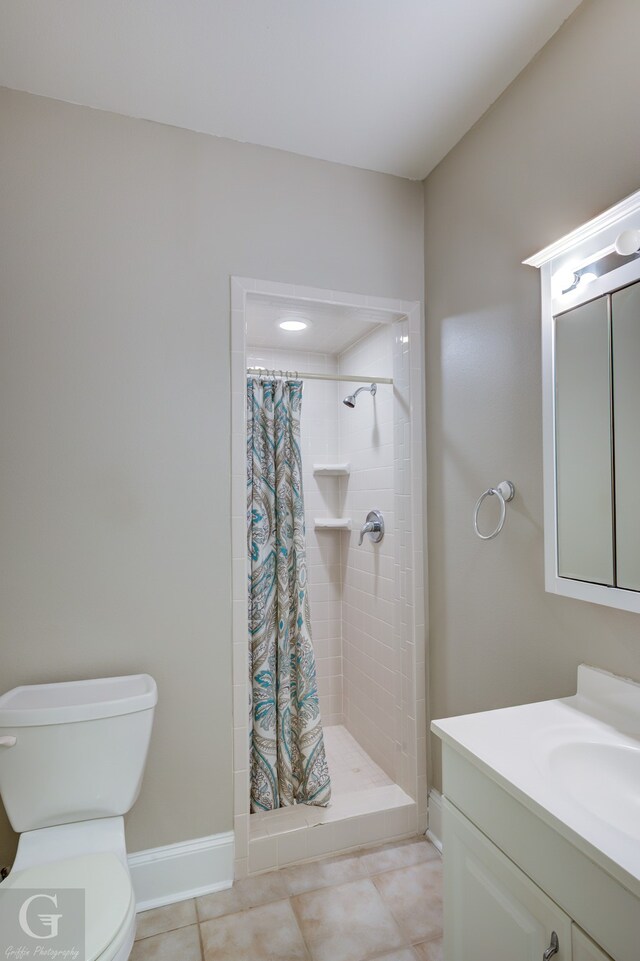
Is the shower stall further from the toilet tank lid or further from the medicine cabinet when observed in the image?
the medicine cabinet

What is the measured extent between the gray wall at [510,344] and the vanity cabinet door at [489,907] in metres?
0.51

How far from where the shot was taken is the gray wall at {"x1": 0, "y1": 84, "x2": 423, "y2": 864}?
1637 millimetres

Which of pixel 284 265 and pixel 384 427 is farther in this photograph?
pixel 384 427

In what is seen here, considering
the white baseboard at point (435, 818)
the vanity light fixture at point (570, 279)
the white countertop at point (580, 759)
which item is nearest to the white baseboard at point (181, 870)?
the white baseboard at point (435, 818)

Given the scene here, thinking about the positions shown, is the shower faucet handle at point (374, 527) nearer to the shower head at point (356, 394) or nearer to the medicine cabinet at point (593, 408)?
the shower head at point (356, 394)

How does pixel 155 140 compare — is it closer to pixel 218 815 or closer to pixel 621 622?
pixel 621 622

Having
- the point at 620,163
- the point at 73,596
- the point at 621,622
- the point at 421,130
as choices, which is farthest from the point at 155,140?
the point at 621,622

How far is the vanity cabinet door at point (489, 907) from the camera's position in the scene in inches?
35.4

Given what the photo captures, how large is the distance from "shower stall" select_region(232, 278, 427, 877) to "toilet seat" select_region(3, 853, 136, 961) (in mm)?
623

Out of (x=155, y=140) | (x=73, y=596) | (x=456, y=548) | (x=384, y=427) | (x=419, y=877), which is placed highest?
(x=155, y=140)

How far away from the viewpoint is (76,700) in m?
1.54

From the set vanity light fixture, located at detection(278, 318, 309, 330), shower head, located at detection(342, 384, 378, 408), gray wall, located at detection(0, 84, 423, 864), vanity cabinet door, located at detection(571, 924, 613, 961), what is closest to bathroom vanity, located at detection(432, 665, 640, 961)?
vanity cabinet door, located at detection(571, 924, 613, 961)

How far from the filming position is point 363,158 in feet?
6.57

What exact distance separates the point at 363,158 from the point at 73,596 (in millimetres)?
1972
